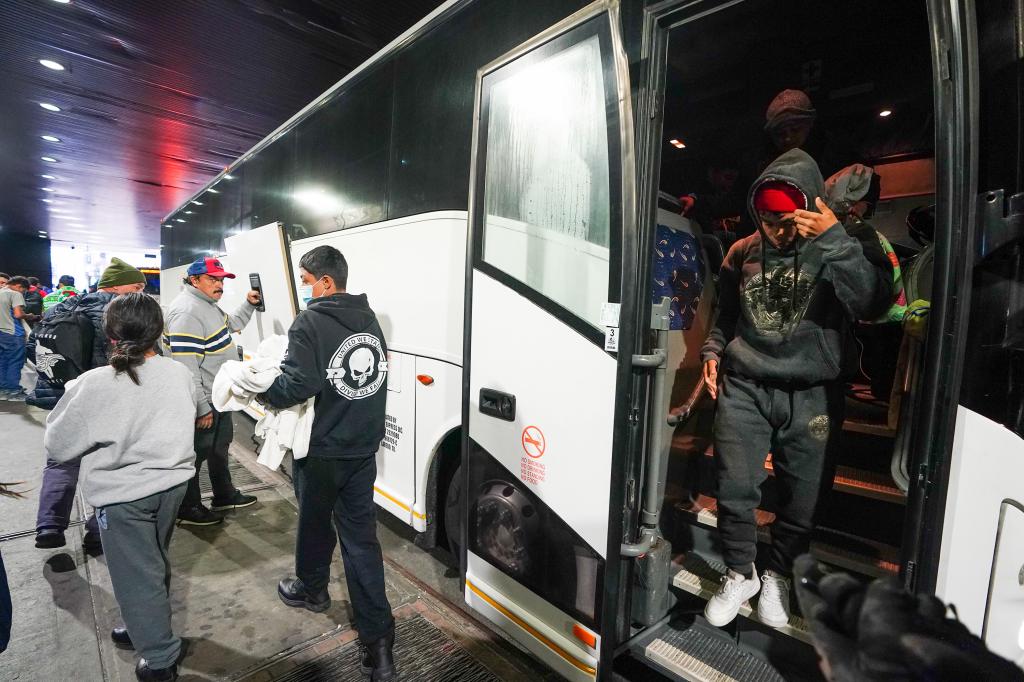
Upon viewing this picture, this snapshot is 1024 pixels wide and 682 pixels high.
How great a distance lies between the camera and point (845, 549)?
86.5 inches

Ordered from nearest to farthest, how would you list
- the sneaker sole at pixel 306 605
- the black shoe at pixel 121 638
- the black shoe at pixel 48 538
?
the black shoe at pixel 121 638 < the sneaker sole at pixel 306 605 < the black shoe at pixel 48 538

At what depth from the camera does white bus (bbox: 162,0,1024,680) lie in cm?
116

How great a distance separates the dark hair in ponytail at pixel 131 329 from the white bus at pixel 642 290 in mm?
1179

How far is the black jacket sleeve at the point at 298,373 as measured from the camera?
206cm

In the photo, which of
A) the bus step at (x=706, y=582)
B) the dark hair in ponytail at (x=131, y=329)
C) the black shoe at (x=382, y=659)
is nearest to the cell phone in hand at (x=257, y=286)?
the dark hair in ponytail at (x=131, y=329)

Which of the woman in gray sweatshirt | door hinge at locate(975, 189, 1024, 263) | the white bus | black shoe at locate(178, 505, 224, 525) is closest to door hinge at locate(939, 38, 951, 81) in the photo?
the white bus

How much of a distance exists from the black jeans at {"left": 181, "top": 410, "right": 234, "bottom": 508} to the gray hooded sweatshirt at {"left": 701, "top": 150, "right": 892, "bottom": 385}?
11.3ft

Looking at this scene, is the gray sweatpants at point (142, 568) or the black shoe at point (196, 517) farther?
the black shoe at point (196, 517)

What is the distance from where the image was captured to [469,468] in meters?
2.23

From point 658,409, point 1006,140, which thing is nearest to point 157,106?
point 658,409

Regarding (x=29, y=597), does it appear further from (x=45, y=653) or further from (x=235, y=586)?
(x=235, y=586)

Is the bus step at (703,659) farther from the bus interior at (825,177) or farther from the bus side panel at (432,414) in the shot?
the bus side panel at (432,414)

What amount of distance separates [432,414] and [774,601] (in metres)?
1.76

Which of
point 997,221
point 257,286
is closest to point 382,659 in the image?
point 997,221
